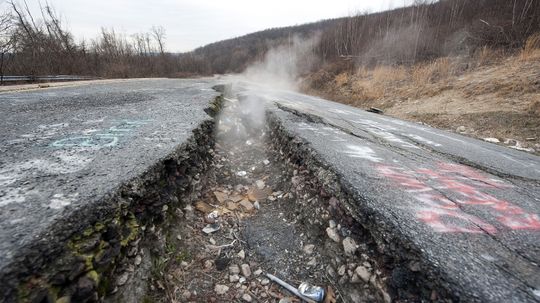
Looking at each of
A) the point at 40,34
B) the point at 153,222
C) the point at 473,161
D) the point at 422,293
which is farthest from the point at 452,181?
the point at 40,34

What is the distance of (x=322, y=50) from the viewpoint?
2928 centimetres

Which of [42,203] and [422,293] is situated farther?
[42,203]

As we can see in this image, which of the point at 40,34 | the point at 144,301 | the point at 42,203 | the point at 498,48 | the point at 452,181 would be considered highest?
the point at 40,34

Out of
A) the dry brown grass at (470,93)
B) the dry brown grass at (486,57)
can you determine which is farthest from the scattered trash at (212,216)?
the dry brown grass at (486,57)

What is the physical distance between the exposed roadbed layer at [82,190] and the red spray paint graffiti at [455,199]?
5.84 feet

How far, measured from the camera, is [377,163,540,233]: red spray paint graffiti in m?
1.70

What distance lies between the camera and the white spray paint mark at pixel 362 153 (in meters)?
2.91

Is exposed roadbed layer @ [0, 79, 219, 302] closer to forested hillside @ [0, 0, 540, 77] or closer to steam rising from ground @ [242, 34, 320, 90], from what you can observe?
forested hillside @ [0, 0, 540, 77]

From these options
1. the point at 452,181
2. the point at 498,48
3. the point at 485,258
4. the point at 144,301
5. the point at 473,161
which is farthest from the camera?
the point at 498,48

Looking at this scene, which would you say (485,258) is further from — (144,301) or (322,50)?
(322,50)

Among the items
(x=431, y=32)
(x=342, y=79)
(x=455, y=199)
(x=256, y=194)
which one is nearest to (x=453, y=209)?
(x=455, y=199)

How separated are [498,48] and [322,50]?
18.9 m

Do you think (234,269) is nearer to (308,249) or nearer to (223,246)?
(223,246)

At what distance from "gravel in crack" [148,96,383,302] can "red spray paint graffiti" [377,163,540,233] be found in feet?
2.00
